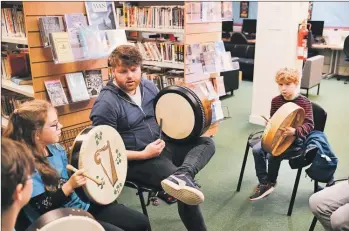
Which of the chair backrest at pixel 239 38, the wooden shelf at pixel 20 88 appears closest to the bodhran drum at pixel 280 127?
the wooden shelf at pixel 20 88

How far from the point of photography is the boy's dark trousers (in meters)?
2.45

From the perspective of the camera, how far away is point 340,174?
121 inches

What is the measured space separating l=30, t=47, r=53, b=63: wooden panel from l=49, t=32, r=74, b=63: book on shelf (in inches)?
4.4

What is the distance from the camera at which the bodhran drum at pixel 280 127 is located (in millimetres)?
2254

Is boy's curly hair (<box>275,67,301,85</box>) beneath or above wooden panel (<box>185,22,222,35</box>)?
beneath

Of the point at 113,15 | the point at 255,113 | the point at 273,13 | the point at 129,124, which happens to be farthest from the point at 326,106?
the point at 129,124

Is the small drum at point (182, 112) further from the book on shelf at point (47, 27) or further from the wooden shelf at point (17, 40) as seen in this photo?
the wooden shelf at point (17, 40)

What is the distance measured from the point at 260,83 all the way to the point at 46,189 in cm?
335

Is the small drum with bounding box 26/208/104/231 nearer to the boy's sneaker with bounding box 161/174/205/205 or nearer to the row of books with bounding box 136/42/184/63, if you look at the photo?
the boy's sneaker with bounding box 161/174/205/205

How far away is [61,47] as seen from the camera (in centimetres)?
239

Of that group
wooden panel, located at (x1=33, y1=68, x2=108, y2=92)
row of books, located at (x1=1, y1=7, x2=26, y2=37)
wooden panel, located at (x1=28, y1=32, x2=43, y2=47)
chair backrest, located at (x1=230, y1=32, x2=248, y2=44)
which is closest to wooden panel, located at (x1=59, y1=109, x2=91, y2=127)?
wooden panel, located at (x1=33, y1=68, x2=108, y2=92)

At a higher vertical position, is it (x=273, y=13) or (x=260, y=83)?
(x=273, y=13)

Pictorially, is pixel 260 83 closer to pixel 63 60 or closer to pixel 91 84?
pixel 91 84

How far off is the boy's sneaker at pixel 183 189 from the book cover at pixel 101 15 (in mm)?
1468
